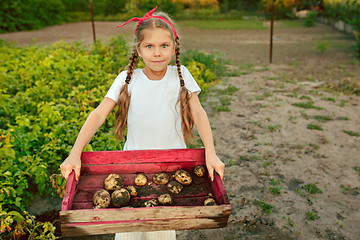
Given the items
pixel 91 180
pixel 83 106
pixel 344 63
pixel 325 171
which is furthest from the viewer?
pixel 344 63

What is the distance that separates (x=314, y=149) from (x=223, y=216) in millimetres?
2862

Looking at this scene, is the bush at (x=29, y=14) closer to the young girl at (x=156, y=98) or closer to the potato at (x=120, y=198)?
the young girl at (x=156, y=98)

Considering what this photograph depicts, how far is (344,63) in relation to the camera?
8.13 meters

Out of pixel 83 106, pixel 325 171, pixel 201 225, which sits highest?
pixel 201 225

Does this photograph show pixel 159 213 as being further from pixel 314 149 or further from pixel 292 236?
pixel 314 149

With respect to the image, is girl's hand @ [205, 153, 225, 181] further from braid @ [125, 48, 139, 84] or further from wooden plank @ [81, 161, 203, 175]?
braid @ [125, 48, 139, 84]

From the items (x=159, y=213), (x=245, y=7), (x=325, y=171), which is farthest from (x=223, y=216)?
(x=245, y=7)

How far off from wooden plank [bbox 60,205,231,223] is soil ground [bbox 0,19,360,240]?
1.32 meters

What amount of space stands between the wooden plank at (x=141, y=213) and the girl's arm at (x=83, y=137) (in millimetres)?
300

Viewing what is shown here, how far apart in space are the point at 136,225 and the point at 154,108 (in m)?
0.81

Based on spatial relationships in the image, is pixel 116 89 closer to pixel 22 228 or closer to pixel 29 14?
pixel 22 228

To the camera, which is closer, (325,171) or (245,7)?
(325,171)

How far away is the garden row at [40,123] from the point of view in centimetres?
244

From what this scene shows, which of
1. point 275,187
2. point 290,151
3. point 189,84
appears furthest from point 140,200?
point 290,151
